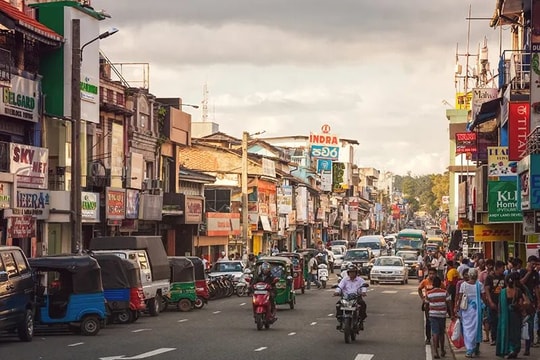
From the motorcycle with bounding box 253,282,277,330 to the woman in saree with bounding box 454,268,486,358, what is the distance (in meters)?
7.67

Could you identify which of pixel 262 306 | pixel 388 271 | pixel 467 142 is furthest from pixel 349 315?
pixel 388 271

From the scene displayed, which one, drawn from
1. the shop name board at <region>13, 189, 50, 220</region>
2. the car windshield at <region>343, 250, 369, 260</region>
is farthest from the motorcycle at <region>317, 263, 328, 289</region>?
the shop name board at <region>13, 189, 50, 220</region>

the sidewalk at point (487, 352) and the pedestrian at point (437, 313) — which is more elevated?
the pedestrian at point (437, 313)

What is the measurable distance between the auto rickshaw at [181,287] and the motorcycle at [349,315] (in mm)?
13597

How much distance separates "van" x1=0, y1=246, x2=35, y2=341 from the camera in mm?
25469

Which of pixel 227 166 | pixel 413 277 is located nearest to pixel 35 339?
pixel 413 277

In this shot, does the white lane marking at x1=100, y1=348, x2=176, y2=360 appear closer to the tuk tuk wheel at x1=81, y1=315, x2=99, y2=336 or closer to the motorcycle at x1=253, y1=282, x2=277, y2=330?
the tuk tuk wheel at x1=81, y1=315, x2=99, y2=336

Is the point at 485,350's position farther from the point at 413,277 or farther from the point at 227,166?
the point at 227,166

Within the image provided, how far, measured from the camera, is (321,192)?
139000 millimetres

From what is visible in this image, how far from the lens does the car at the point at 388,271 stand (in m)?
62.1

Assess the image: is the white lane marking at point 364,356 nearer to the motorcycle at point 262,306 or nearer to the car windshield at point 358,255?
the motorcycle at point 262,306

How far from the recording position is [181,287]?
4012 centimetres

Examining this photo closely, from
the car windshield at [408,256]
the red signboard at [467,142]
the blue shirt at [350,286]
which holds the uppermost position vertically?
the red signboard at [467,142]

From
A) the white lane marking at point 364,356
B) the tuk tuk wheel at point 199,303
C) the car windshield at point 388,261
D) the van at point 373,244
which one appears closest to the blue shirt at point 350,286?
the white lane marking at point 364,356
